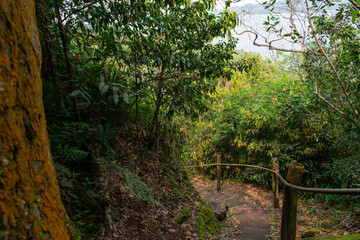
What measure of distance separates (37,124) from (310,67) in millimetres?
5804

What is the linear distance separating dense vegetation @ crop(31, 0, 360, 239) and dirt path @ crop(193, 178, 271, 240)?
0.59 metres

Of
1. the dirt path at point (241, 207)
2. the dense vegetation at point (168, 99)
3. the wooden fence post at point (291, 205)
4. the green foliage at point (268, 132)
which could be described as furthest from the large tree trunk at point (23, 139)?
the dirt path at point (241, 207)

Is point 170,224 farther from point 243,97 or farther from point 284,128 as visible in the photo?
point 243,97

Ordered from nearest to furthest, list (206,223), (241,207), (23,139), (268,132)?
(23,139)
(206,223)
(241,207)
(268,132)

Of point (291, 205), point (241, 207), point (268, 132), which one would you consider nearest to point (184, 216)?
point (291, 205)

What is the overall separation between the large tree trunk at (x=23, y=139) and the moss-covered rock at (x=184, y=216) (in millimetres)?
2437

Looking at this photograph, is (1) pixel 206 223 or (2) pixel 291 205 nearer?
(2) pixel 291 205

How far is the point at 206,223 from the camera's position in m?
3.83

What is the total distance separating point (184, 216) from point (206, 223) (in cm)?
75

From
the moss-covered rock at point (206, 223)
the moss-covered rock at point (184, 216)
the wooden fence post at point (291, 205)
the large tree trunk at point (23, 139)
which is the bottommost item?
the moss-covered rock at point (206, 223)

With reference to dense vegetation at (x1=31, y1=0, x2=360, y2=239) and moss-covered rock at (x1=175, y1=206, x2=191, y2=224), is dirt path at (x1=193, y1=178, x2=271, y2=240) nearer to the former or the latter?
dense vegetation at (x1=31, y1=0, x2=360, y2=239)

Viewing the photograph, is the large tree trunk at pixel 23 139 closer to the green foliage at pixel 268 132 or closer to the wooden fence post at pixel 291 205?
the wooden fence post at pixel 291 205

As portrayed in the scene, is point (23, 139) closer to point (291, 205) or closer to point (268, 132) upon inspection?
point (291, 205)

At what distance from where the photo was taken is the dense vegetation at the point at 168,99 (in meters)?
2.08
